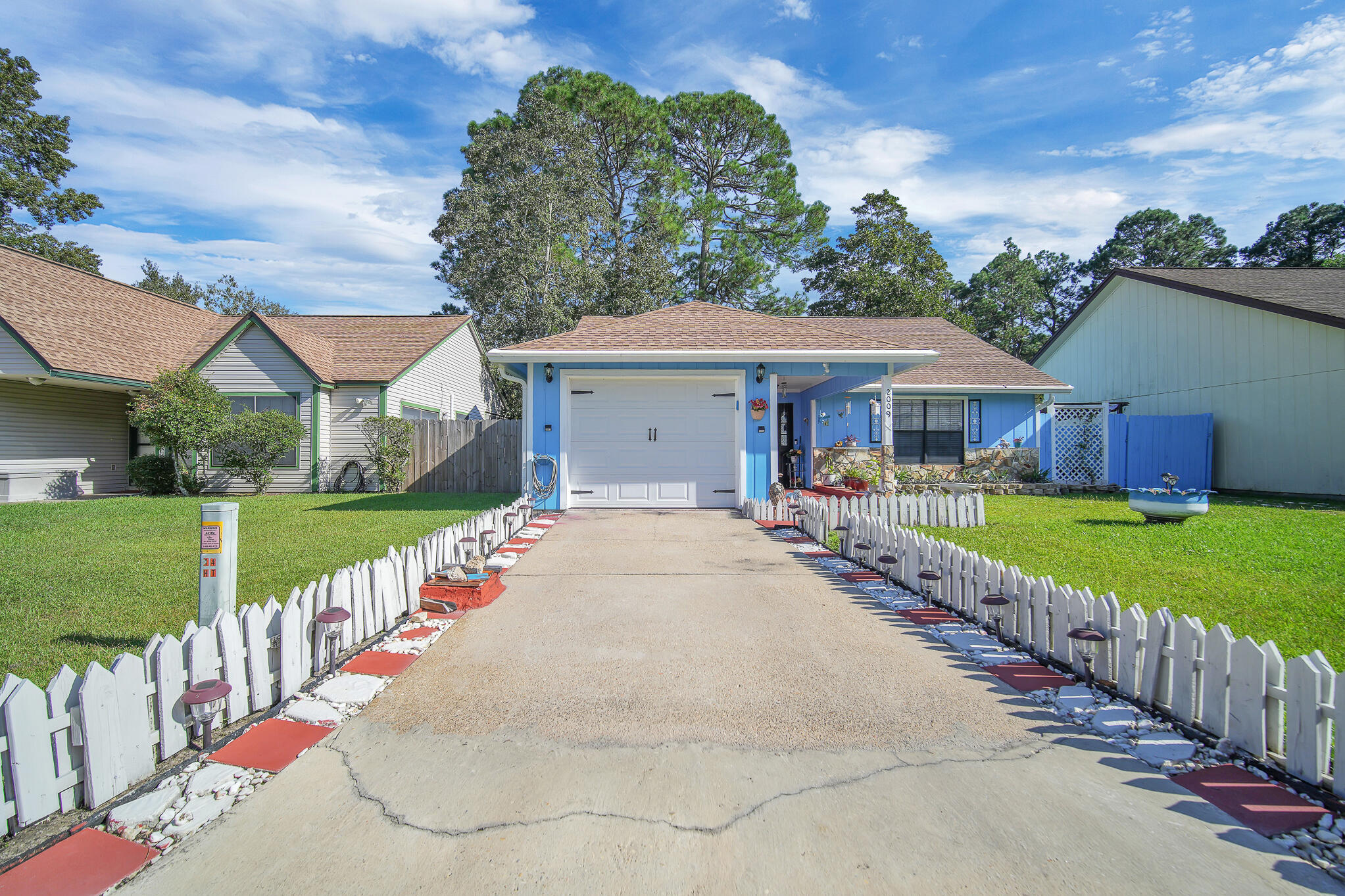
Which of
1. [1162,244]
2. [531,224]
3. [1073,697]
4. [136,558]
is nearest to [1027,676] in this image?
[1073,697]

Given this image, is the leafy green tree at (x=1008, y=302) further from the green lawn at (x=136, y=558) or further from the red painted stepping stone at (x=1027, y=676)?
the red painted stepping stone at (x=1027, y=676)

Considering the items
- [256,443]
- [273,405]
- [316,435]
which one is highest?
[273,405]

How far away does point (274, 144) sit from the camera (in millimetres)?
13742

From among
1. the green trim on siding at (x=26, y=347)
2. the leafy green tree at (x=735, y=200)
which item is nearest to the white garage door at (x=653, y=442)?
the green trim on siding at (x=26, y=347)

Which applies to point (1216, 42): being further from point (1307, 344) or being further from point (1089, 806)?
point (1089, 806)

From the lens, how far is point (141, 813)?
2.38 m

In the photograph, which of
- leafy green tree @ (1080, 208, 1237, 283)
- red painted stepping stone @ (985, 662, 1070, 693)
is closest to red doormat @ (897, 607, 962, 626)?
red painted stepping stone @ (985, 662, 1070, 693)

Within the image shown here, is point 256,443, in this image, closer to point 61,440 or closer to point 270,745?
point 61,440

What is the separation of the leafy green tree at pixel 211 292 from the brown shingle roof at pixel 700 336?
142 feet

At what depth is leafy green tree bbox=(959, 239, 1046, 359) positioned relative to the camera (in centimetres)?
3844

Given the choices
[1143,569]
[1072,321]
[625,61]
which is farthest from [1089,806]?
[625,61]

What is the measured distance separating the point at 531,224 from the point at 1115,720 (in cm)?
2537

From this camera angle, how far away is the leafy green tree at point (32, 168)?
23750 mm

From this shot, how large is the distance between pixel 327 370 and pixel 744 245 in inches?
755
